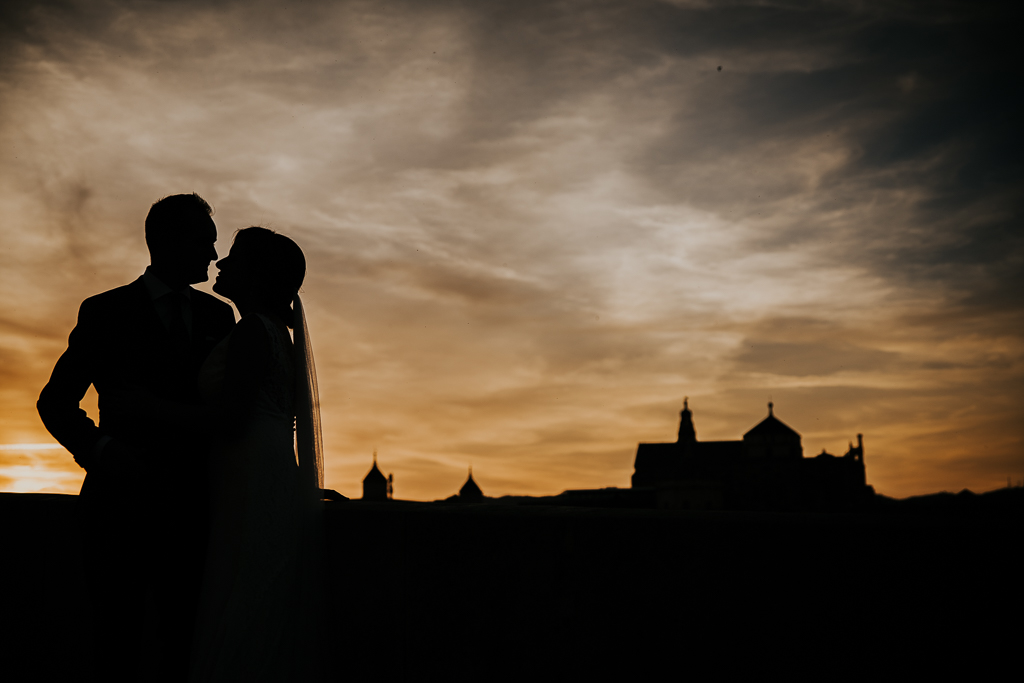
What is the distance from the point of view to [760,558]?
2551 millimetres

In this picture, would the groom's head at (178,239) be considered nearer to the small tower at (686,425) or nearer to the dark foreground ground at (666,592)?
the dark foreground ground at (666,592)

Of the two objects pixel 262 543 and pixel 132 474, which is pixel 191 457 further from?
pixel 262 543

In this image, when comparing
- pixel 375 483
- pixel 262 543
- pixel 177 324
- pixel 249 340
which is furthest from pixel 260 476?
pixel 375 483

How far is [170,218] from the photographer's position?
9.33ft

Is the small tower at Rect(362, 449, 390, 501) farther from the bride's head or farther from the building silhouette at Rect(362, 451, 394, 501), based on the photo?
the bride's head

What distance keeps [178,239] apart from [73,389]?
66cm

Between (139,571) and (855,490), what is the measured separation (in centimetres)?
9511

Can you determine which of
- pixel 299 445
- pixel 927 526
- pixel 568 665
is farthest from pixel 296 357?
pixel 927 526

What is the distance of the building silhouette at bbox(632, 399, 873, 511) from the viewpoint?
84.4m

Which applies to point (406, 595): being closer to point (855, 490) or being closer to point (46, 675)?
point (46, 675)

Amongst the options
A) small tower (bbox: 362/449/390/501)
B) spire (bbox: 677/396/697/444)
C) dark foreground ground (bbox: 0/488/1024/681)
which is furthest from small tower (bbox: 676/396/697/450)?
dark foreground ground (bbox: 0/488/1024/681)

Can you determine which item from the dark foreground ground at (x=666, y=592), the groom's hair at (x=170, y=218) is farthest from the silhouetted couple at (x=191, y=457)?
the dark foreground ground at (x=666, y=592)

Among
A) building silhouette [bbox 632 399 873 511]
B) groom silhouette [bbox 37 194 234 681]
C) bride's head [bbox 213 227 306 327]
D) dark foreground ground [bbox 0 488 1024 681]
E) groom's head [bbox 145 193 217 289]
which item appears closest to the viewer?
dark foreground ground [bbox 0 488 1024 681]

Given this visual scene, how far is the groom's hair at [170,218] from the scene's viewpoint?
112 inches
